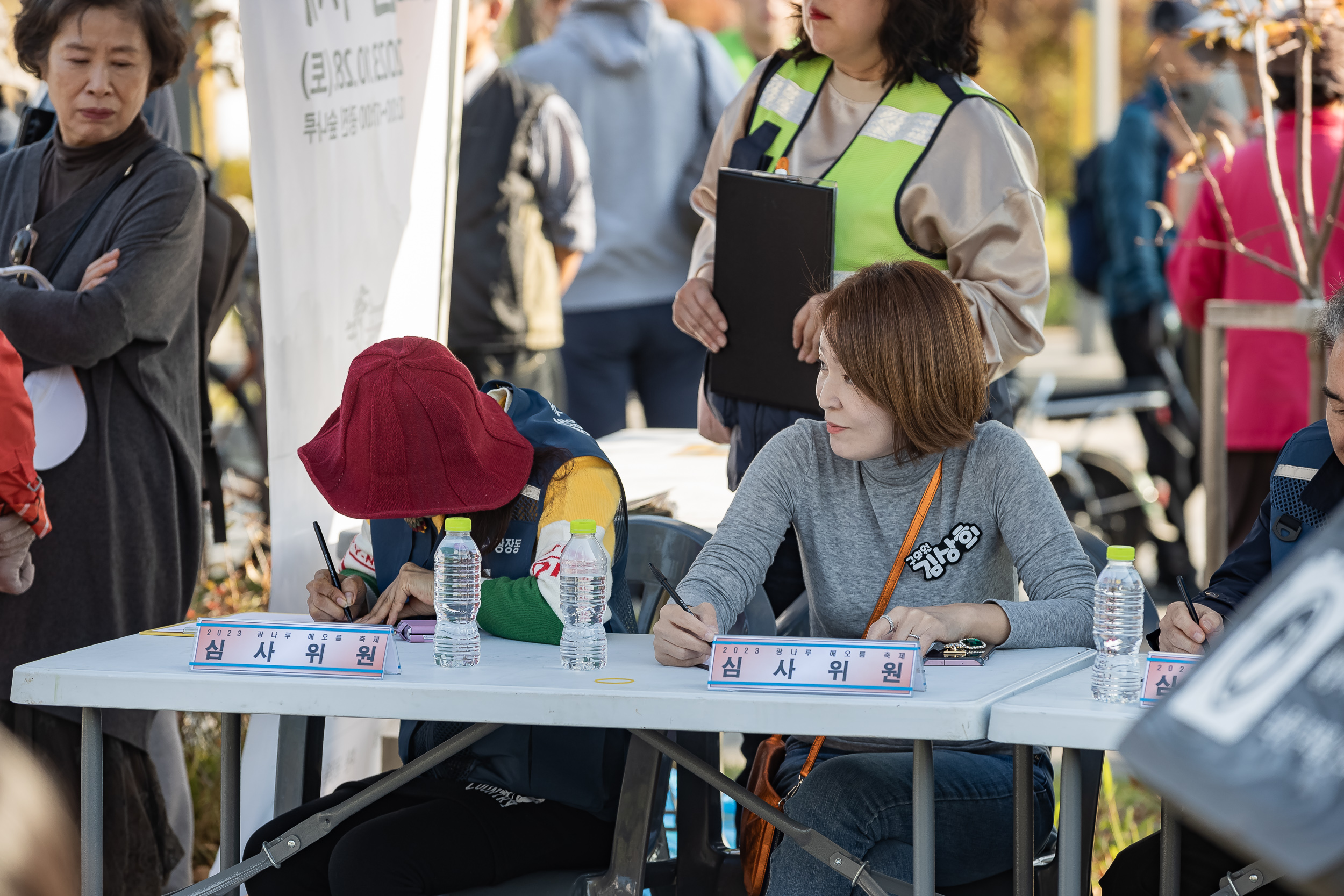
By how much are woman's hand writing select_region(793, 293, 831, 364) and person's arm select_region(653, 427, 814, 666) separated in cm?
27

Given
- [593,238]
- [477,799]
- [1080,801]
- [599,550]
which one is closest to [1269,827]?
[1080,801]

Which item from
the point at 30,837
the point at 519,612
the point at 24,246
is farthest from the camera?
the point at 24,246

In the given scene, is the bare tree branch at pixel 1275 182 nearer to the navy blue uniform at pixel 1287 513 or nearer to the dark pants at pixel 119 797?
the navy blue uniform at pixel 1287 513

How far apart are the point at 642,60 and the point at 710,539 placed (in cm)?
330

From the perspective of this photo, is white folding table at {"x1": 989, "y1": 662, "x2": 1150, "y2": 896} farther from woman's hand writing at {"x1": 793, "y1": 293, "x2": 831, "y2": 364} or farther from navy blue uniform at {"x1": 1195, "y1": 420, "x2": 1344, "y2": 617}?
woman's hand writing at {"x1": 793, "y1": 293, "x2": 831, "y2": 364}

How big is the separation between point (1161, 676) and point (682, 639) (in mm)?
659

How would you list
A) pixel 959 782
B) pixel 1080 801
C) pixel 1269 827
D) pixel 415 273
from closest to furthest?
pixel 1269 827 → pixel 1080 801 → pixel 959 782 → pixel 415 273

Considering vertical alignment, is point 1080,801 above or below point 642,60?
below

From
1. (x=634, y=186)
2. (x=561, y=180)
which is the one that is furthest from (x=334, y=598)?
(x=634, y=186)

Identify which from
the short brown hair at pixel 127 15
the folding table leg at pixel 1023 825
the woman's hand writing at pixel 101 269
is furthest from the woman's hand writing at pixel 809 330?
the short brown hair at pixel 127 15

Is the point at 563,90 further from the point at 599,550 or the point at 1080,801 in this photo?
the point at 1080,801

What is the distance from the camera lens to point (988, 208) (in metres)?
2.81

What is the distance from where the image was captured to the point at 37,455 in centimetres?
293

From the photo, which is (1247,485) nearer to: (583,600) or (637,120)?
(637,120)
